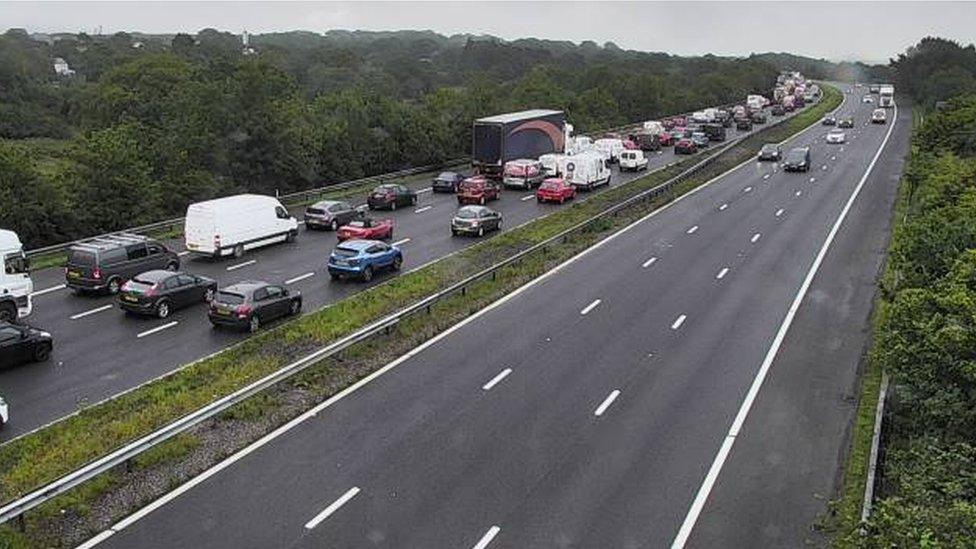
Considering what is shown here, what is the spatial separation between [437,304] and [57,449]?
44.1 feet

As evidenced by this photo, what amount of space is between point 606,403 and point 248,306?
11.2m

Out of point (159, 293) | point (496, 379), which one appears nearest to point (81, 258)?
point (159, 293)

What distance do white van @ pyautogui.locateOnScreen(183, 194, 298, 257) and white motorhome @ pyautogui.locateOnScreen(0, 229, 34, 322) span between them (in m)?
8.04

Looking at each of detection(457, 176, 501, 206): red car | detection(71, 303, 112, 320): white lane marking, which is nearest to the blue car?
detection(71, 303, 112, 320): white lane marking

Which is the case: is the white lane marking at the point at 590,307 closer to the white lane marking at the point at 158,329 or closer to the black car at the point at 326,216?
the white lane marking at the point at 158,329

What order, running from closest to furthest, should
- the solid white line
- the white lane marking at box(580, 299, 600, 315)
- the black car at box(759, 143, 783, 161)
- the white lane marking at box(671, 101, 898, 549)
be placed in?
the white lane marking at box(671, 101, 898, 549)
the solid white line
the white lane marking at box(580, 299, 600, 315)
the black car at box(759, 143, 783, 161)

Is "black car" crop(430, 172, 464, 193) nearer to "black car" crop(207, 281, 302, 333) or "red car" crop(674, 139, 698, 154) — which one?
"black car" crop(207, 281, 302, 333)

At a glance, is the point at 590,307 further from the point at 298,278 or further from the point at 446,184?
the point at 446,184

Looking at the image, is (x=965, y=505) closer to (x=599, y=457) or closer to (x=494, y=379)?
(x=599, y=457)

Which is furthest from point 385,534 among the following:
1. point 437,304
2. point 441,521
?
point 437,304

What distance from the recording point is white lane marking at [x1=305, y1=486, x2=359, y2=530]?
15.4 meters

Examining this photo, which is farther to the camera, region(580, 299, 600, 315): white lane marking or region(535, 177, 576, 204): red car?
region(535, 177, 576, 204): red car

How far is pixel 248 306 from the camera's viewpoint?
26.3m

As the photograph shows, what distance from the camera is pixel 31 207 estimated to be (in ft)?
120
